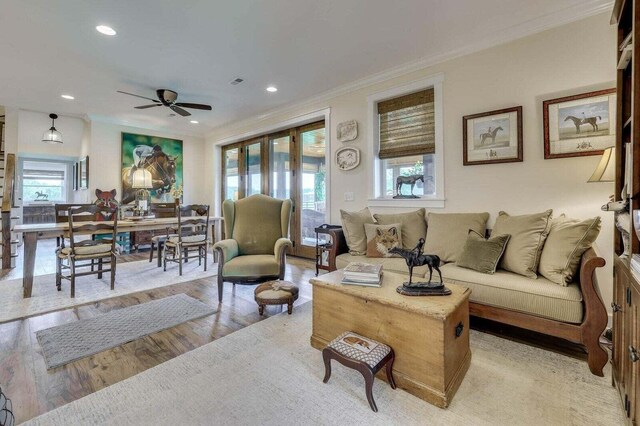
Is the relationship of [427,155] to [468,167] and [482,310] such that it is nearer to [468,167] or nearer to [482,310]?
[468,167]

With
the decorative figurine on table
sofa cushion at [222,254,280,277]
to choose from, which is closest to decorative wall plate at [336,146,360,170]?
sofa cushion at [222,254,280,277]

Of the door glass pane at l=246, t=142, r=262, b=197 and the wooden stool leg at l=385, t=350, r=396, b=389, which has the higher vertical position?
the door glass pane at l=246, t=142, r=262, b=197

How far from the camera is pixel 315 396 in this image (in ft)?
5.16

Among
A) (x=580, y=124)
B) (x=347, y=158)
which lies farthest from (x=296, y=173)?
(x=580, y=124)

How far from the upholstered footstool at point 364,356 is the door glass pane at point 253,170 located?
4648mm

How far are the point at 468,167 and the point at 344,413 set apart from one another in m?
2.67

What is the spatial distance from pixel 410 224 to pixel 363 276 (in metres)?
1.50

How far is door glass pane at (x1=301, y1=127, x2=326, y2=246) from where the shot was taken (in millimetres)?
4879

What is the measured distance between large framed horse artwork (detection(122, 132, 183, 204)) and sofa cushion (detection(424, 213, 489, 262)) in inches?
236

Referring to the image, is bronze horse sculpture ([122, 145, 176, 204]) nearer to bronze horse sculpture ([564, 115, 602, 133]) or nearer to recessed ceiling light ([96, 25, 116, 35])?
recessed ceiling light ([96, 25, 116, 35])

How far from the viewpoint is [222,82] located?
161 inches

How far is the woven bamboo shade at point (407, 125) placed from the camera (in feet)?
11.4

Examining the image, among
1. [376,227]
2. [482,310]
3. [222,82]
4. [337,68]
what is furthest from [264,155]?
[482,310]

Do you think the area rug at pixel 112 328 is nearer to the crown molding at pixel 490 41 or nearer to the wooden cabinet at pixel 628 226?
the wooden cabinet at pixel 628 226
